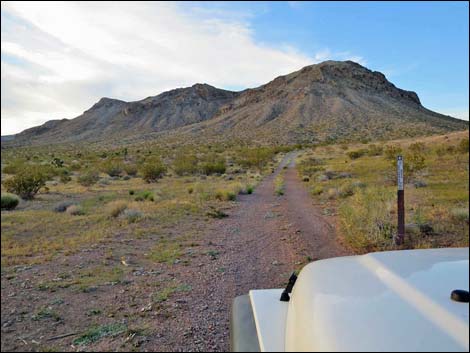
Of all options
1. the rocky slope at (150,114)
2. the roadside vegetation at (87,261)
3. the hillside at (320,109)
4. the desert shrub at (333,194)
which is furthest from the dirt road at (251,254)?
the rocky slope at (150,114)

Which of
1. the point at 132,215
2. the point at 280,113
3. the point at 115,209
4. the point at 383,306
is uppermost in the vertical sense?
the point at 280,113

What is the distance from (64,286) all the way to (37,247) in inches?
34.5

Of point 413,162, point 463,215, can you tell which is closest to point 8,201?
point 463,215

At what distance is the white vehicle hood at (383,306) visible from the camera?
5.02ft

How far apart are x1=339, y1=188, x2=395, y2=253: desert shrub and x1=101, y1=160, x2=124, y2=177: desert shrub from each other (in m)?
18.7

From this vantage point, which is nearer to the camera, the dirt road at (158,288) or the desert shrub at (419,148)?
the dirt road at (158,288)

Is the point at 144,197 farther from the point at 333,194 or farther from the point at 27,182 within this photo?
the point at 27,182

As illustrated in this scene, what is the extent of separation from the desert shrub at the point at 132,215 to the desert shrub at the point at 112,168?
1421cm

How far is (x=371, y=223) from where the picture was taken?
8156 millimetres

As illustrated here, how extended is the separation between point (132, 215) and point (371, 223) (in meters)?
6.14

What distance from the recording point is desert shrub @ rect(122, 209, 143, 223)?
11.1 meters

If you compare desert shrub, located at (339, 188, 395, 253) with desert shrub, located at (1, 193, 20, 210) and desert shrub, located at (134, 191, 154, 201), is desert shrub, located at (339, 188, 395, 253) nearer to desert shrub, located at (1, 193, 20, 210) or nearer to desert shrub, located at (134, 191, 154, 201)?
desert shrub, located at (1, 193, 20, 210)

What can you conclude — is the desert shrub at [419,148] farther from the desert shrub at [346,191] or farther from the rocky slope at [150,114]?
the rocky slope at [150,114]

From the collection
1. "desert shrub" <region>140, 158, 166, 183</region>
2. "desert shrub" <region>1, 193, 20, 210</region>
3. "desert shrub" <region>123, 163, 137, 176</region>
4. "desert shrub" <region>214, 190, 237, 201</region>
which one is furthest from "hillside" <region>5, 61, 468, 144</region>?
"desert shrub" <region>1, 193, 20, 210</region>
